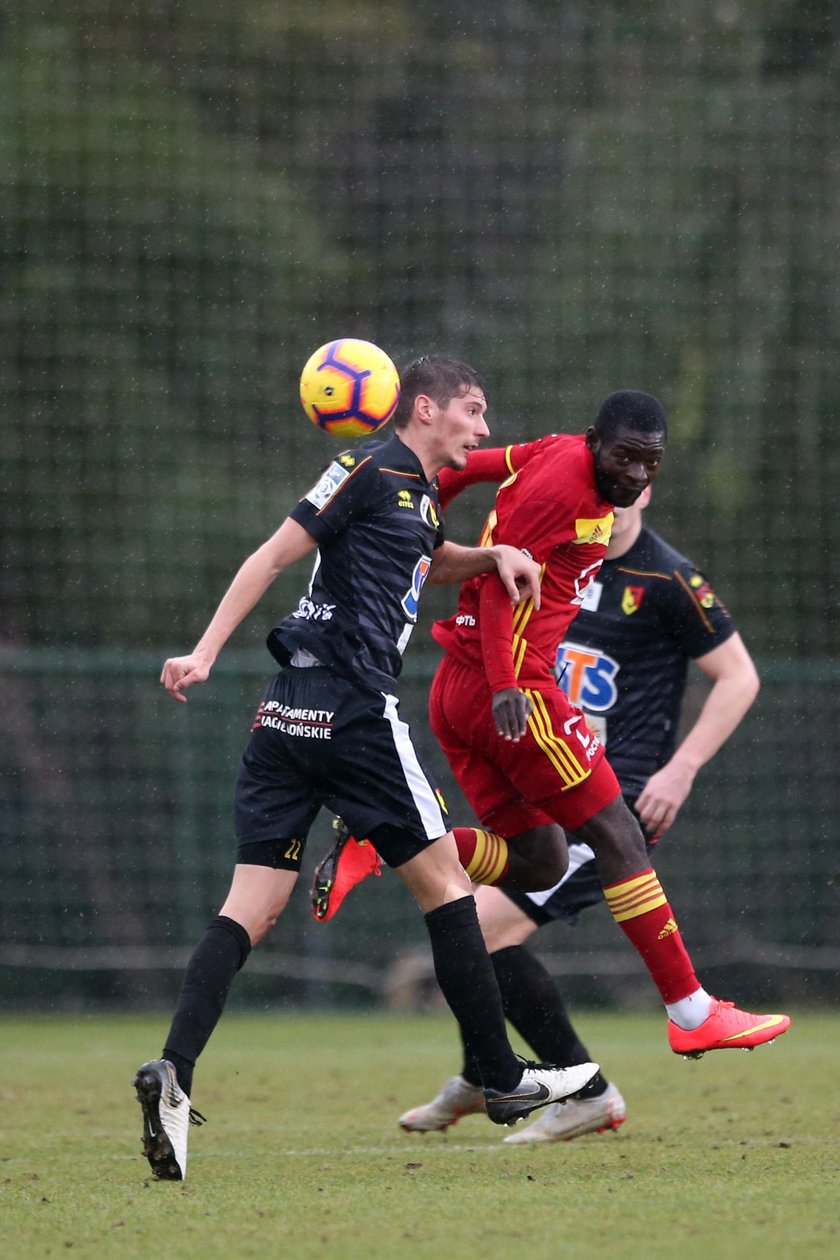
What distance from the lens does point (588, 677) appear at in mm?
6648

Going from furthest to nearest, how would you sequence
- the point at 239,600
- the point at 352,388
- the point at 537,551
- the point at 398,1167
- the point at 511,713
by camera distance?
the point at 537,551 < the point at 511,713 < the point at 352,388 < the point at 398,1167 < the point at 239,600

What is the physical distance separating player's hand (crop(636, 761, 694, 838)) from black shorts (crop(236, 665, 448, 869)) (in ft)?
4.49

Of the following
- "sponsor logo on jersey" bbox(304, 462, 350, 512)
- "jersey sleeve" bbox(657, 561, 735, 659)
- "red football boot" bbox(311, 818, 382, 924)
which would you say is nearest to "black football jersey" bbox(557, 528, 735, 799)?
"jersey sleeve" bbox(657, 561, 735, 659)

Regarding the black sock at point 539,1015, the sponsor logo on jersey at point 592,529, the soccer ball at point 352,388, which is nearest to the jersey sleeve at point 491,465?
the sponsor logo on jersey at point 592,529

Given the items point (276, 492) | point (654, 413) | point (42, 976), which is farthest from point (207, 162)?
point (654, 413)

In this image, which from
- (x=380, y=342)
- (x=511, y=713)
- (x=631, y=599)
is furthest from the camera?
(x=380, y=342)

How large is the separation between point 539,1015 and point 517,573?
1521 mm

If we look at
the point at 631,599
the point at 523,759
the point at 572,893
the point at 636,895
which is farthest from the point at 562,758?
the point at 631,599

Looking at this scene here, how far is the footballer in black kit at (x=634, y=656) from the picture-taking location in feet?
21.1

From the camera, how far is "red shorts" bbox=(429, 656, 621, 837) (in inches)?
214

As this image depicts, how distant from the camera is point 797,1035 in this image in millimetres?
9969

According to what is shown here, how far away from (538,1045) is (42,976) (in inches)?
237

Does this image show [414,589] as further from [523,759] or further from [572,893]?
[572,893]

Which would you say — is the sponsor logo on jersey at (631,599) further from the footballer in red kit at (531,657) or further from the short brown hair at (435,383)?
the short brown hair at (435,383)
